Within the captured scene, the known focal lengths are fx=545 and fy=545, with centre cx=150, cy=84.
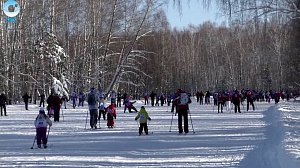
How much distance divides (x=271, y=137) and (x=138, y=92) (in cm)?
7771

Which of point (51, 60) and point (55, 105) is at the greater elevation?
point (51, 60)

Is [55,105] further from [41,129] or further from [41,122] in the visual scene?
[41,129]

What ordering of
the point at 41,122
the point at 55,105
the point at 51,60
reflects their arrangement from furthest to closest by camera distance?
the point at 51,60, the point at 55,105, the point at 41,122

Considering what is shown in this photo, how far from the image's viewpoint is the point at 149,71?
9238cm

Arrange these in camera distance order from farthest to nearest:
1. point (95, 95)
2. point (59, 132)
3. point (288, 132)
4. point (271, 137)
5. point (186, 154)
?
point (95, 95) < point (59, 132) < point (288, 132) < point (271, 137) < point (186, 154)

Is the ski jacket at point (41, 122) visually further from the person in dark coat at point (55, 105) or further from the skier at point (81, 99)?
the skier at point (81, 99)

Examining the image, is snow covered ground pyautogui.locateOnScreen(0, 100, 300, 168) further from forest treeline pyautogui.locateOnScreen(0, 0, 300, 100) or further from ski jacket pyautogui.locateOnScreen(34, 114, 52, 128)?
forest treeline pyautogui.locateOnScreen(0, 0, 300, 100)

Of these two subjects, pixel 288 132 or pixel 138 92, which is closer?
pixel 288 132

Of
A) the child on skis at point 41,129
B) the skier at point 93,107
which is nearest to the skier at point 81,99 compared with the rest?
the skier at point 93,107

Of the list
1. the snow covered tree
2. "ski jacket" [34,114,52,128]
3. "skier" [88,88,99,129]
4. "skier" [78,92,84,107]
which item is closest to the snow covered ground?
"ski jacket" [34,114,52,128]

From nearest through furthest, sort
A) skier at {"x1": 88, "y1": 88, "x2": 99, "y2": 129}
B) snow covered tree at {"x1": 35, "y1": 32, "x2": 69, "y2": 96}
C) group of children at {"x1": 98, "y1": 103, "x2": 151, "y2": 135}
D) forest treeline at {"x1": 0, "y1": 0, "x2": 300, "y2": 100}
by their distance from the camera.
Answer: group of children at {"x1": 98, "y1": 103, "x2": 151, "y2": 135}, skier at {"x1": 88, "y1": 88, "x2": 99, "y2": 129}, forest treeline at {"x1": 0, "y1": 0, "x2": 300, "y2": 100}, snow covered tree at {"x1": 35, "y1": 32, "x2": 69, "y2": 96}

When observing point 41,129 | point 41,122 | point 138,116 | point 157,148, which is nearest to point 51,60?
point 138,116

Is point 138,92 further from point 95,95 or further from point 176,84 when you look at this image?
point 95,95

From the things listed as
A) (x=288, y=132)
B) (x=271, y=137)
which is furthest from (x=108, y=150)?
(x=288, y=132)
